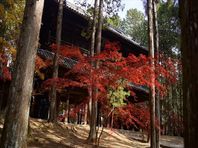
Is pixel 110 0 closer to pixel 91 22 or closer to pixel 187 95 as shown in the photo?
pixel 91 22

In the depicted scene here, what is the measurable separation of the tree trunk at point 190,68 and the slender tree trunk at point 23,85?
4908mm

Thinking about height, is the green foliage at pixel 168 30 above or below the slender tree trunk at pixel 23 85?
above

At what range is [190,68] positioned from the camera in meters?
1.43

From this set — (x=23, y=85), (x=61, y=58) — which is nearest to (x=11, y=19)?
(x=61, y=58)

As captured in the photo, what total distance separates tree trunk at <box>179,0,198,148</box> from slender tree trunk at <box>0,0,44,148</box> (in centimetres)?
491

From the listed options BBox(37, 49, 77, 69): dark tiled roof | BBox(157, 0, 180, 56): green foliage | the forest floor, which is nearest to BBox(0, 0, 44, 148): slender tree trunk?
the forest floor

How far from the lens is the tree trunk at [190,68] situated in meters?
1.38

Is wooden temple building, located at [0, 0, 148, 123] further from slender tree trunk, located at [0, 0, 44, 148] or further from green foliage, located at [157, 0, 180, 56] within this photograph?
green foliage, located at [157, 0, 180, 56]

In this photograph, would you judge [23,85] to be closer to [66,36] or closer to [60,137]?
[60,137]

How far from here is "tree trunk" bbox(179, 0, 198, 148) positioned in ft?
4.51

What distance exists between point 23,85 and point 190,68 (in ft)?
16.6

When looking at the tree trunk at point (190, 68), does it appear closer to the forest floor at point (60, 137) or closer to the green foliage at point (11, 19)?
the forest floor at point (60, 137)

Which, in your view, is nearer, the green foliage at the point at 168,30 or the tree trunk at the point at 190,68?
the tree trunk at the point at 190,68

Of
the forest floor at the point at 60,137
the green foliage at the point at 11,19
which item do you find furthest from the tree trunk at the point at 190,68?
the green foliage at the point at 11,19
